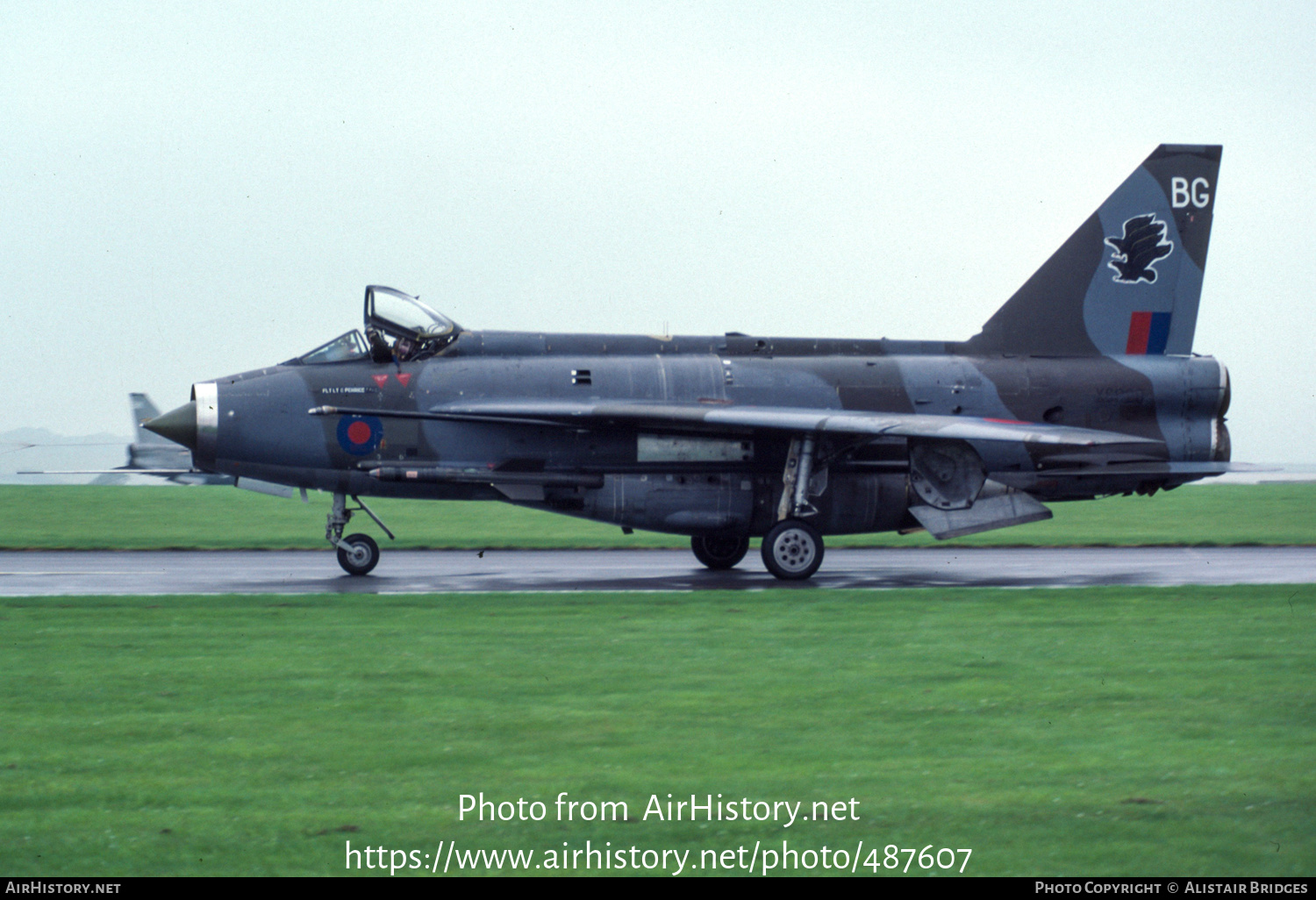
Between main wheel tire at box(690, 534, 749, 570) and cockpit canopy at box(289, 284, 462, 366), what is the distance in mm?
5180

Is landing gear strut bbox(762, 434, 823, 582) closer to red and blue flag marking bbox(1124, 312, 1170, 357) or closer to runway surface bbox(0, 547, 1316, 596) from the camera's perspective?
runway surface bbox(0, 547, 1316, 596)

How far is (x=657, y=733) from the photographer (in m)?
7.82

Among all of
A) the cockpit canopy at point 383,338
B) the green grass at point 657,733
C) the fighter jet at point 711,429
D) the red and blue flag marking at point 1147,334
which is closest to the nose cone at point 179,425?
the fighter jet at point 711,429

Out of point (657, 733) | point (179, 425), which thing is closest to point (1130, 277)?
point (179, 425)

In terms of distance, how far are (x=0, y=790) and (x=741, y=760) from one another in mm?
3726

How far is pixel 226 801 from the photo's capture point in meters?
6.32

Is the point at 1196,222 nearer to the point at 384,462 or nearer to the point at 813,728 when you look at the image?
the point at 384,462

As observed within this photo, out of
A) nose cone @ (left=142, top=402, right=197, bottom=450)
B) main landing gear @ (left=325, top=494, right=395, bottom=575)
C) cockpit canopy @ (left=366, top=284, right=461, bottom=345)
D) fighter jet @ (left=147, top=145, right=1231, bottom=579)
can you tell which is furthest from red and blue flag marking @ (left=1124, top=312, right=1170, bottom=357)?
nose cone @ (left=142, top=402, right=197, bottom=450)

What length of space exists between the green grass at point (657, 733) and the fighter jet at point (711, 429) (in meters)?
5.29

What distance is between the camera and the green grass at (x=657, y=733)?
5785mm

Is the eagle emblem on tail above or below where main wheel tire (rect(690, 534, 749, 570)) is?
above

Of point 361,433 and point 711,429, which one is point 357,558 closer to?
point 361,433

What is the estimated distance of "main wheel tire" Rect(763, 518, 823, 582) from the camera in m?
18.1
